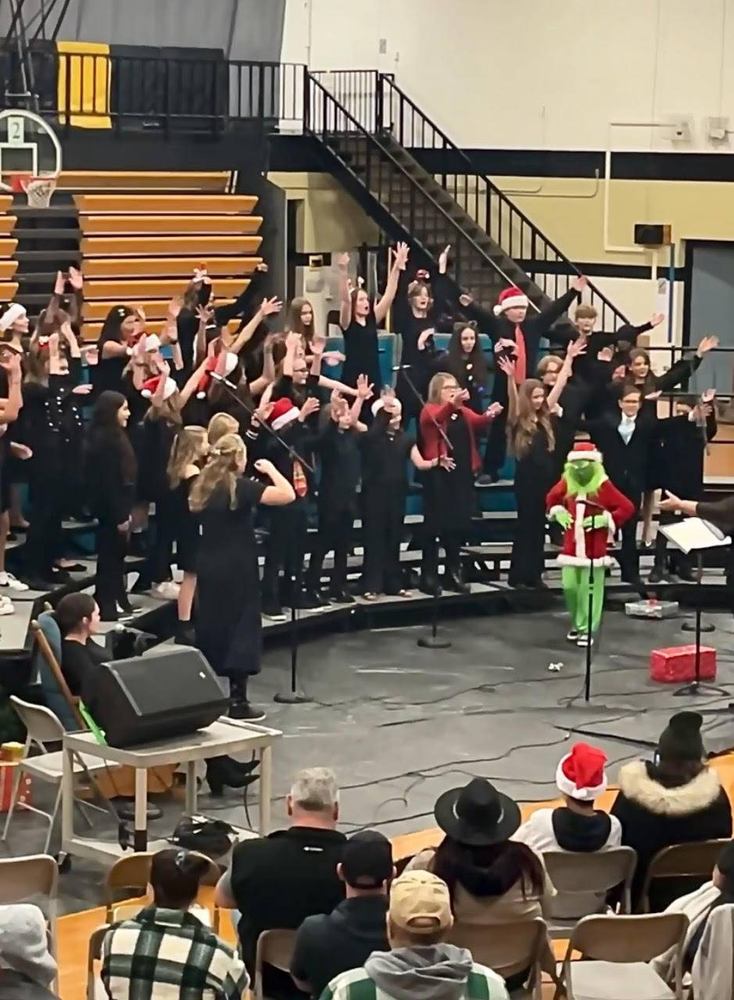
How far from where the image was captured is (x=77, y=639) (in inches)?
341

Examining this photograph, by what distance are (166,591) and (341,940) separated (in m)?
6.74

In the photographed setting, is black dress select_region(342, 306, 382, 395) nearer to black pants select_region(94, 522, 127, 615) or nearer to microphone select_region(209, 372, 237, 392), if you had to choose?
microphone select_region(209, 372, 237, 392)

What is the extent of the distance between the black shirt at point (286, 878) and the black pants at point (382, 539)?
670cm

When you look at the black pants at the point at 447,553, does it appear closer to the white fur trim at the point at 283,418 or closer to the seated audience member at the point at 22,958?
the white fur trim at the point at 283,418

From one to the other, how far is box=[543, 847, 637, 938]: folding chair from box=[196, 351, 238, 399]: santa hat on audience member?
560 centimetres

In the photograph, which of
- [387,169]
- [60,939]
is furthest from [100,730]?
[387,169]

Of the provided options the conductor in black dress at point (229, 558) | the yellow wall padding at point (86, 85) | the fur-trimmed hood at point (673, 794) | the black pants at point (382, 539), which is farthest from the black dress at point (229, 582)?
A: the yellow wall padding at point (86, 85)

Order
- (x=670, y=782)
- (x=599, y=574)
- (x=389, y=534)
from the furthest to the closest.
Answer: (x=389, y=534), (x=599, y=574), (x=670, y=782)

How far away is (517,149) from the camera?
21.6 meters

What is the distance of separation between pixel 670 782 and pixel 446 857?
49.9 inches

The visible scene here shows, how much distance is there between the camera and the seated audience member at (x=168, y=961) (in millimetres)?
5125

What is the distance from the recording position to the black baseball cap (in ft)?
17.3

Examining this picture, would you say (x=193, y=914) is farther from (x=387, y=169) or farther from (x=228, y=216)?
(x=387, y=169)

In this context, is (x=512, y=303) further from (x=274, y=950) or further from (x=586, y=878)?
(x=274, y=950)
